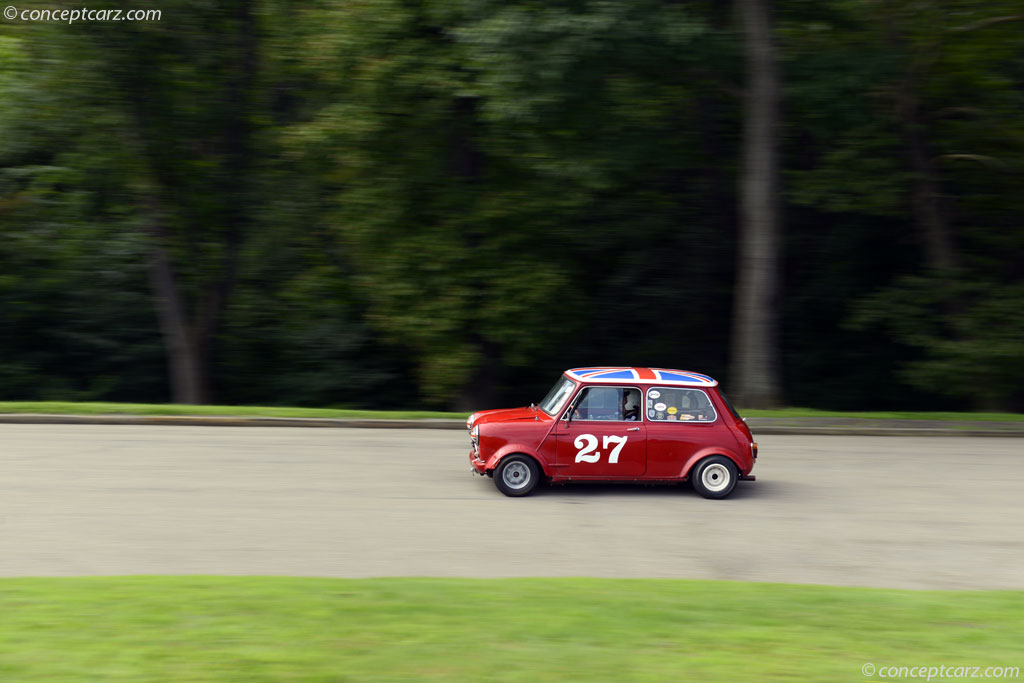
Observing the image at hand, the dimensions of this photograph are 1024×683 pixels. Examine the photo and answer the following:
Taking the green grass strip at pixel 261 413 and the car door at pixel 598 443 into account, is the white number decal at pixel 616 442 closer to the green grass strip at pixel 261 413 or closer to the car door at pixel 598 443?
the car door at pixel 598 443

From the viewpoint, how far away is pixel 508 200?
2378 centimetres

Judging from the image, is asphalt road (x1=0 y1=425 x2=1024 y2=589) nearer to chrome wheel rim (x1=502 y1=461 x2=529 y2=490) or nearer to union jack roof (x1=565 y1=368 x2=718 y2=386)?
chrome wheel rim (x1=502 y1=461 x2=529 y2=490)

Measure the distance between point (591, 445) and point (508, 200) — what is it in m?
12.9

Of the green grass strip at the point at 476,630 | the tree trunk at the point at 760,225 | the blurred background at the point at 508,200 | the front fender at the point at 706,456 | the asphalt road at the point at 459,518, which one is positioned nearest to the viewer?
the green grass strip at the point at 476,630

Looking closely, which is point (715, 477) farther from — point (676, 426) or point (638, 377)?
point (638, 377)

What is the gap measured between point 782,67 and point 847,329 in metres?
9.06

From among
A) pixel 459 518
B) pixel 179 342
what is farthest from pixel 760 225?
pixel 179 342

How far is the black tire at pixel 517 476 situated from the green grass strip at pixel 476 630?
3870 millimetres

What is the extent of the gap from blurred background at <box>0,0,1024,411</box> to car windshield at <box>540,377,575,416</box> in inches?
352

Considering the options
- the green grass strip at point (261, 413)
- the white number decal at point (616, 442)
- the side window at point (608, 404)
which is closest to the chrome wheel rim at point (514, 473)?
the side window at point (608, 404)

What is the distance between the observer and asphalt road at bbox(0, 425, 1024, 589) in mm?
8781

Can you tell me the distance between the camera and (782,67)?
22.7 m

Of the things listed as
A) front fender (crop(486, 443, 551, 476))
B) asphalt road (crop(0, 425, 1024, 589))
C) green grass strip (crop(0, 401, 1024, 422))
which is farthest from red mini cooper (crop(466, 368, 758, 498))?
green grass strip (crop(0, 401, 1024, 422))

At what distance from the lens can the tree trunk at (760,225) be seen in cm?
2127
